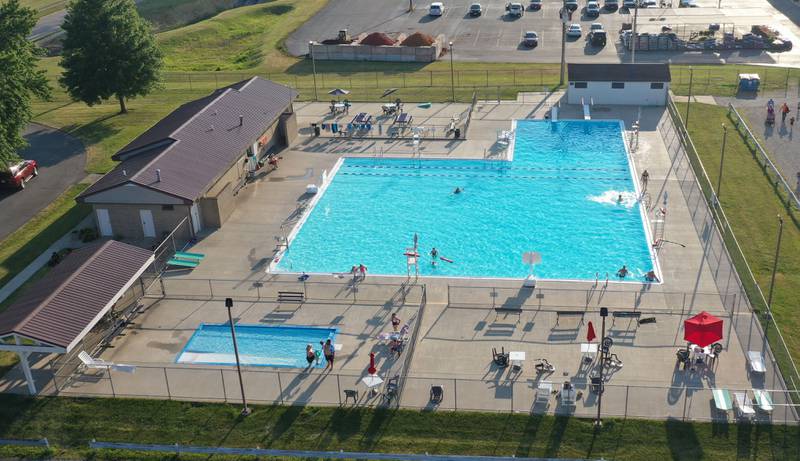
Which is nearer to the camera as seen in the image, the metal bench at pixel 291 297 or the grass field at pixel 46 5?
the metal bench at pixel 291 297

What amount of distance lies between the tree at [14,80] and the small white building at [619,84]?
37881 mm

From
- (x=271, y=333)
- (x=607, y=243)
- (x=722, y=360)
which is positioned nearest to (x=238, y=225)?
(x=271, y=333)

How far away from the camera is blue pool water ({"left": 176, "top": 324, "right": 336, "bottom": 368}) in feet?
110

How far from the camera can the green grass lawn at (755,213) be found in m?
35.7

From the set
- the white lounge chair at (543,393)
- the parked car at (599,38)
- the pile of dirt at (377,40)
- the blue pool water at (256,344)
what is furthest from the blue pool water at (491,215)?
the pile of dirt at (377,40)

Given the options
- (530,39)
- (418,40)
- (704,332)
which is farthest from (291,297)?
(530,39)

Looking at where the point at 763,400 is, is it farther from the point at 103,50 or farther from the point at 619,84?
the point at 103,50

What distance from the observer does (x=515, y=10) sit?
91688mm

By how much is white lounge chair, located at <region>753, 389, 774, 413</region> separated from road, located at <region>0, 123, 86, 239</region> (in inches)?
1499

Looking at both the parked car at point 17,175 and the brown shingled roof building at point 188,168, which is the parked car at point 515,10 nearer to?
the brown shingled roof building at point 188,168

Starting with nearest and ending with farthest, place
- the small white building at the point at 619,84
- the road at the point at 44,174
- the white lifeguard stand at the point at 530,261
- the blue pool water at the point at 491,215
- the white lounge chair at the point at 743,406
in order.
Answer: the white lounge chair at the point at 743,406
the white lifeguard stand at the point at 530,261
the blue pool water at the point at 491,215
the road at the point at 44,174
the small white building at the point at 619,84

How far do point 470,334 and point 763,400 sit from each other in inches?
450

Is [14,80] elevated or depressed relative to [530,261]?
elevated

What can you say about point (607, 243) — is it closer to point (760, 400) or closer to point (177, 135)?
point (760, 400)
